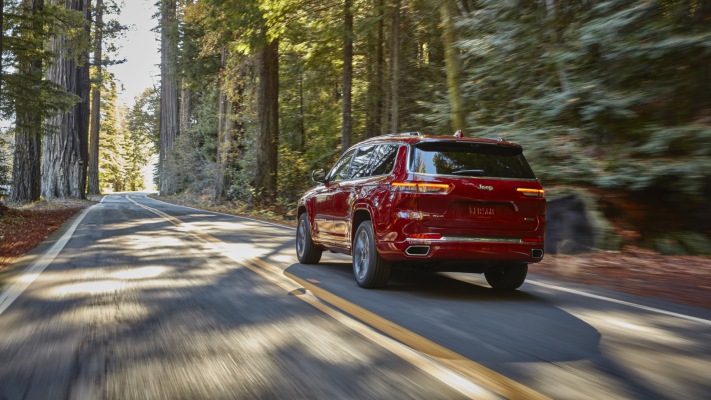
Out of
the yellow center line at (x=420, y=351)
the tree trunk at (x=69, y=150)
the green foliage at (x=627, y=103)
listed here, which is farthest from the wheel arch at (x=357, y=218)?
the tree trunk at (x=69, y=150)

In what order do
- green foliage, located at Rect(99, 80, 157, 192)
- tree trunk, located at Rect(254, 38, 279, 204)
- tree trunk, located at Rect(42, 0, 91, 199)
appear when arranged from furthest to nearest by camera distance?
green foliage, located at Rect(99, 80, 157, 192)
tree trunk, located at Rect(42, 0, 91, 199)
tree trunk, located at Rect(254, 38, 279, 204)

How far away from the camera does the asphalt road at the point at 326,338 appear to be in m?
3.74

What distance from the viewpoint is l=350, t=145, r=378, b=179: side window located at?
8086mm

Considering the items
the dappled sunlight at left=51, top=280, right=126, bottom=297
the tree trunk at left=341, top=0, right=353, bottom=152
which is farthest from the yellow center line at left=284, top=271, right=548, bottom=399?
the tree trunk at left=341, top=0, right=353, bottom=152

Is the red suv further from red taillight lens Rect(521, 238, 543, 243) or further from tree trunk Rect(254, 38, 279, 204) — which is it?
tree trunk Rect(254, 38, 279, 204)

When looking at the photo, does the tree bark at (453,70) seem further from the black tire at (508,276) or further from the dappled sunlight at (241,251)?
the black tire at (508,276)

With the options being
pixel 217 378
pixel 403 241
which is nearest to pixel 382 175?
pixel 403 241

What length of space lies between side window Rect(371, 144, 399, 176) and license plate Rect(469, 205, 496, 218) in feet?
3.41

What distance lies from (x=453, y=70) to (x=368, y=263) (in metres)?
9.62

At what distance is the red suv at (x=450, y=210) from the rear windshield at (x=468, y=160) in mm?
11

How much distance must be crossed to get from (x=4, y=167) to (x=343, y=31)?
1160cm

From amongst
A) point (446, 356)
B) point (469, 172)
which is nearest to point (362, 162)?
point (469, 172)

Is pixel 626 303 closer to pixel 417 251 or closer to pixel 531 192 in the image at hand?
pixel 531 192

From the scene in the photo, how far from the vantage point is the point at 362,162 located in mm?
8359
